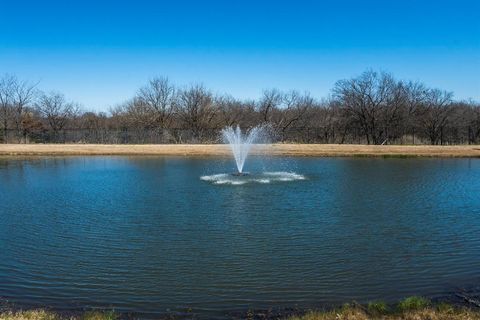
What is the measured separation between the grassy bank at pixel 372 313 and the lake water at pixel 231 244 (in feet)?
1.88

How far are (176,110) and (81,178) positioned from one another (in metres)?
41.1

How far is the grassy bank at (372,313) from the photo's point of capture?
22.7ft

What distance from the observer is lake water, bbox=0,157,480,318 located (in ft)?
27.8

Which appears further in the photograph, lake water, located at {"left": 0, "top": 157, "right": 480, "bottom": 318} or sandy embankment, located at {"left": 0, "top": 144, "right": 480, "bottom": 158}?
sandy embankment, located at {"left": 0, "top": 144, "right": 480, "bottom": 158}

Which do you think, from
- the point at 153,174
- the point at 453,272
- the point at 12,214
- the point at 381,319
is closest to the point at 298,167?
the point at 153,174

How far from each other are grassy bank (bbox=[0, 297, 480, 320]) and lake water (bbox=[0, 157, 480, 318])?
57 centimetres

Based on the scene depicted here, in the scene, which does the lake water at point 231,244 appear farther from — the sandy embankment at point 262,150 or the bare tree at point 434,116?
the bare tree at point 434,116

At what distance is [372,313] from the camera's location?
7184 millimetres

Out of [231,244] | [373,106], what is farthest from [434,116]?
[231,244]

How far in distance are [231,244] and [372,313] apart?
504 cm

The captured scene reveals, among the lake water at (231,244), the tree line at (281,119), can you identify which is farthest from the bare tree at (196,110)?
the lake water at (231,244)

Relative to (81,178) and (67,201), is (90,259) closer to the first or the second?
(67,201)

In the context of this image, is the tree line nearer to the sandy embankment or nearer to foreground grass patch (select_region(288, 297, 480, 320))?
the sandy embankment

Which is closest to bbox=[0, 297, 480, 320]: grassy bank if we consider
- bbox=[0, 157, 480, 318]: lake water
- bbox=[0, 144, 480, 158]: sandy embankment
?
bbox=[0, 157, 480, 318]: lake water
